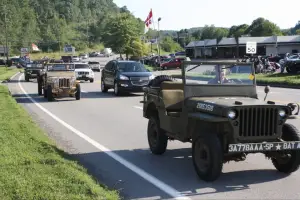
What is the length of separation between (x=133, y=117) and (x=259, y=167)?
6.90 m

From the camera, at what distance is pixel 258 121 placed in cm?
643

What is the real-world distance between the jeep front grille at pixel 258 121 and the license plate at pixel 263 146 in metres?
0.19

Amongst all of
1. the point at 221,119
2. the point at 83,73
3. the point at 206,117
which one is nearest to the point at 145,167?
the point at 206,117

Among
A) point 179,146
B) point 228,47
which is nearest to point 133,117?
point 179,146

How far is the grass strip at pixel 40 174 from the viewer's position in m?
5.71

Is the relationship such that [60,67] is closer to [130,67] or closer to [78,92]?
[78,92]

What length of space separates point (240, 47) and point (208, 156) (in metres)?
82.2

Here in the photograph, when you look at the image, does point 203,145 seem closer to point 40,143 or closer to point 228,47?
point 40,143

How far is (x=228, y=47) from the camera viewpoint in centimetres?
9088

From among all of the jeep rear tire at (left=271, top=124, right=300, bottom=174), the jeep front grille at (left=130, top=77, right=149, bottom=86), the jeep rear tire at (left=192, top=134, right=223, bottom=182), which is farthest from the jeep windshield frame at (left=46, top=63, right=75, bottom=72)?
the jeep rear tire at (left=271, top=124, right=300, bottom=174)

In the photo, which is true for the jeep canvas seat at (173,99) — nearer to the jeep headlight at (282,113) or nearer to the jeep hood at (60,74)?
the jeep headlight at (282,113)

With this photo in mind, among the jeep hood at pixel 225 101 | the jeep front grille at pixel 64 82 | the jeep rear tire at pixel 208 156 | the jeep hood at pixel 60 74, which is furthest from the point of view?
the jeep hood at pixel 60 74

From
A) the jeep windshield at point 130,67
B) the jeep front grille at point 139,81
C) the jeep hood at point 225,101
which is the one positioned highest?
the jeep hood at point 225,101

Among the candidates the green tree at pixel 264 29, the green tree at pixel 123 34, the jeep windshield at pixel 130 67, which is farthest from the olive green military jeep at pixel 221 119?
the green tree at pixel 264 29
